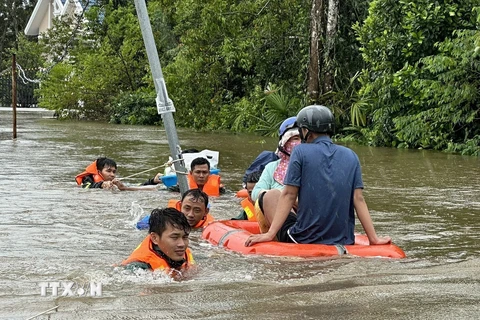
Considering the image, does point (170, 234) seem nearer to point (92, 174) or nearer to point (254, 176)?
point (254, 176)

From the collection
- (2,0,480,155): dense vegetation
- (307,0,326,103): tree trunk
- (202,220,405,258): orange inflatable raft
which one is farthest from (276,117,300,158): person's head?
(307,0,326,103): tree trunk

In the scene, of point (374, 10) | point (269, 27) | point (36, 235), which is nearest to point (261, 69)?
point (269, 27)

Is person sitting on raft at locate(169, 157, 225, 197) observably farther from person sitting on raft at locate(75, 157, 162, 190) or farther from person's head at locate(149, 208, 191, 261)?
person's head at locate(149, 208, 191, 261)

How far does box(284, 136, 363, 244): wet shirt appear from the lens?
675 cm

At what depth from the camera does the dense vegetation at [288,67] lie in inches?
771

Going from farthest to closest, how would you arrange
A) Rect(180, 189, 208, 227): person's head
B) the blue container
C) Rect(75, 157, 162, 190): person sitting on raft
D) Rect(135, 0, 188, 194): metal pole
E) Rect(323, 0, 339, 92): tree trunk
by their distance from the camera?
Rect(323, 0, 339, 92): tree trunk, Rect(75, 157, 162, 190): person sitting on raft, the blue container, Rect(135, 0, 188, 194): metal pole, Rect(180, 189, 208, 227): person's head

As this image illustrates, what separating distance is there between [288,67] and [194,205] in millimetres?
18185

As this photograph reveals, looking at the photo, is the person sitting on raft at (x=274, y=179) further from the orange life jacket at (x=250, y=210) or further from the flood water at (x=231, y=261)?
the orange life jacket at (x=250, y=210)

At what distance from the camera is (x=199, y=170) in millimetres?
11484

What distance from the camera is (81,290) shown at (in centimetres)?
572

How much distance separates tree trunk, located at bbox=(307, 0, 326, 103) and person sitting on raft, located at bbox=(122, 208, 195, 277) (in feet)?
55.0

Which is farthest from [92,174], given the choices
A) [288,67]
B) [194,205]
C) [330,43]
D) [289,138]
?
[288,67]

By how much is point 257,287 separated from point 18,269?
2136mm

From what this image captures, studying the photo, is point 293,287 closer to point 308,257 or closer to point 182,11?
→ point 308,257
